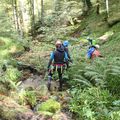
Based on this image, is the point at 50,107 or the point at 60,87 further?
the point at 60,87

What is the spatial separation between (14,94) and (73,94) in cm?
218

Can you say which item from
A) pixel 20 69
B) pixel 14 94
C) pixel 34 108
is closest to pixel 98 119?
pixel 34 108

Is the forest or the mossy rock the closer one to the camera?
the forest

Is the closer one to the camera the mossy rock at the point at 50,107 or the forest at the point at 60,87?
the forest at the point at 60,87

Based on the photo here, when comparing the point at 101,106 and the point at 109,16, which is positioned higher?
the point at 109,16

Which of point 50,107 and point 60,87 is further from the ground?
point 50,107

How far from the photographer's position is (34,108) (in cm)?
929

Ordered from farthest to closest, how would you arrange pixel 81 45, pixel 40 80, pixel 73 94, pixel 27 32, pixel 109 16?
pixel 27 32
pixel 109 16
pixel 81 45
pixel 40 80
pixel 73 94

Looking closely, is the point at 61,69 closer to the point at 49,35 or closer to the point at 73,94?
the point at 73,94

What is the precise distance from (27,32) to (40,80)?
22.2m

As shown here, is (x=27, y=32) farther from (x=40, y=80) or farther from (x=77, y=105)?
(x=77, y=105)

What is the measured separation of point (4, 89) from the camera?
9.27 meters

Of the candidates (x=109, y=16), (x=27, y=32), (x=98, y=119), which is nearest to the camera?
(x=98, y=119)

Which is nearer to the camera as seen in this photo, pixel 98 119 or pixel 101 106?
pixel 98 119
